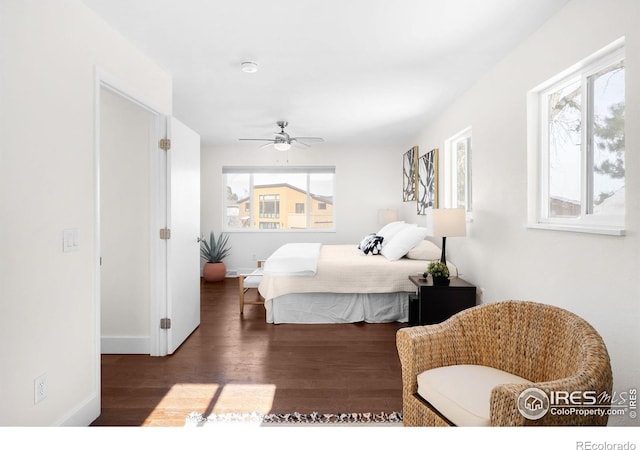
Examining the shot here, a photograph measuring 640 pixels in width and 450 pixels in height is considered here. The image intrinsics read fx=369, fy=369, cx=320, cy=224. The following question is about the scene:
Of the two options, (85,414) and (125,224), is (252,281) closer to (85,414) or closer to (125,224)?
(125,224)

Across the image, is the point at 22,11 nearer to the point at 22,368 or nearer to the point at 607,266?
the point at 22,368

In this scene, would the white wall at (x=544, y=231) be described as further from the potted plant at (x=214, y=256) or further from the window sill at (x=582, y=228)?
the potted plant at (x=214, y=256)

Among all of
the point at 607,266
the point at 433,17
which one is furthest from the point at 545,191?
the point at 433,17

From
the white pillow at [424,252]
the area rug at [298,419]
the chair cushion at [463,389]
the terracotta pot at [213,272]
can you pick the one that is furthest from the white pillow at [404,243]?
the terracotta pot at [213,272]

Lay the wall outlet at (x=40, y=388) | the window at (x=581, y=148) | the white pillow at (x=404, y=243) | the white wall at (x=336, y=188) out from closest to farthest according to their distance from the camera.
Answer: the wall outlet at (x=40, y=388)
the window at (x=581, y=148)
the white pillow at (x=404, y=243)
the white wall at (x=336, y=188)

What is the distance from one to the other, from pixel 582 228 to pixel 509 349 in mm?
802

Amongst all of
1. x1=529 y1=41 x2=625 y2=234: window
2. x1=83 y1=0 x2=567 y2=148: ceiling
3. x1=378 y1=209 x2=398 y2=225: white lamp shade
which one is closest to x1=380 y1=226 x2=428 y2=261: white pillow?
x1=83 y1=0 x2=567 y2=148: ceiling

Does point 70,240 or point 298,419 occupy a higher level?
point 70,240

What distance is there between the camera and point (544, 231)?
2367mm

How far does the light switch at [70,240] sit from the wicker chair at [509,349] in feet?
5.81

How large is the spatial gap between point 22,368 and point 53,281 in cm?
41

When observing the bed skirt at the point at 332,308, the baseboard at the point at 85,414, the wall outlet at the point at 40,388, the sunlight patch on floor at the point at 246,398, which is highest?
the wall outlet at the point at 40,388

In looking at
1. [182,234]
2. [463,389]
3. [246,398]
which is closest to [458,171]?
[182,234]

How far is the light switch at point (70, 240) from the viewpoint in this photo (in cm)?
192
